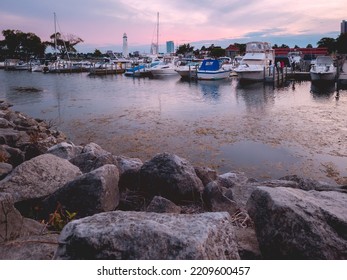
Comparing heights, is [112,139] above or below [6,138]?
below

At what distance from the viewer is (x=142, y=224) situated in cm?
250

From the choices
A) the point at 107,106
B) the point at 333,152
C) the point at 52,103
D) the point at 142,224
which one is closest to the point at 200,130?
the point at 333,152

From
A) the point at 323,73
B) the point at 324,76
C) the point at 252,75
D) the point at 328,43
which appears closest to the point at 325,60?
the point at 324,76

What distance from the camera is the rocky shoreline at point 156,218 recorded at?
7.75 feet

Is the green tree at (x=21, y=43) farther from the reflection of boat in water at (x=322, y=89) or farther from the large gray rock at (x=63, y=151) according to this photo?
the large gray rock at (x=63, y=151)

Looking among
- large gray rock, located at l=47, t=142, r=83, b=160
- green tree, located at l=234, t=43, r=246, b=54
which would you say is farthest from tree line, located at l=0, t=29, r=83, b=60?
large gray rock, located at l=47, t=142, r=83, b=160

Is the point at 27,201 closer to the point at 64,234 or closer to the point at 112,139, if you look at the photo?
the point at 64,234

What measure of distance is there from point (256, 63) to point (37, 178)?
39.4m

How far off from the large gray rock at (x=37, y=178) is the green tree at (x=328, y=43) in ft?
279

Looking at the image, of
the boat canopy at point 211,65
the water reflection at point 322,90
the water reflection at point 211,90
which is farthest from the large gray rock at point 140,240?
the boat canopy at point 211,65

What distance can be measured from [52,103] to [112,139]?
12858mm

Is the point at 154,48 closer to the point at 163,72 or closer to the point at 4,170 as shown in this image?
the point at 163,72

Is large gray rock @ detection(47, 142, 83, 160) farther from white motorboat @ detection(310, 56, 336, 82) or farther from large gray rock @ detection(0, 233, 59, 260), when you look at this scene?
white motorboat @ detection(310, 56, 336, 82)

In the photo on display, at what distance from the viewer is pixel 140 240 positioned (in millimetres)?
2367
